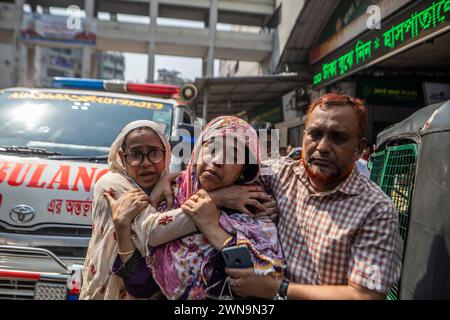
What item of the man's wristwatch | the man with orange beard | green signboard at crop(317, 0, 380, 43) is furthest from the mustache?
green signboard at crop(317, 0, 380, 43)

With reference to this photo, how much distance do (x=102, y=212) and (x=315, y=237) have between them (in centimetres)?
93

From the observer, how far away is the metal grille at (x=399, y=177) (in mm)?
1952

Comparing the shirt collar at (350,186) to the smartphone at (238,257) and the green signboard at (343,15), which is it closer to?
the smartphone at (238,257)

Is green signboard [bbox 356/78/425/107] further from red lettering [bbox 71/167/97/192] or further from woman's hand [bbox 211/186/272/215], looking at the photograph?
woman's hand [bbox 211/186/272/215]

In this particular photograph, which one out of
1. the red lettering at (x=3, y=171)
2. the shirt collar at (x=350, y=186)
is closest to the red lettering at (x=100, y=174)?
the red lettering at (x=3, y=171)

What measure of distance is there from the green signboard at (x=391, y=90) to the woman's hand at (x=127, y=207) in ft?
26.3

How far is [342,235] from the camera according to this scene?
4.24 ft

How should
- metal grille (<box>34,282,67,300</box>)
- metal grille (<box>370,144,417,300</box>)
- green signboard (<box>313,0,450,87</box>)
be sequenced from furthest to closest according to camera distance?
green signboard (<box>313,0,450,87</box>) < metal grille (<box>34,282,67,300</box>) < metal grille (<box>370,144,417,300</box>)

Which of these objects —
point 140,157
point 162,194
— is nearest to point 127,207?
A: point 162,194

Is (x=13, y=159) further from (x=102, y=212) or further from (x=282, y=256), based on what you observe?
(x=282, y=256)

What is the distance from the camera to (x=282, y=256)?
1.40 metres

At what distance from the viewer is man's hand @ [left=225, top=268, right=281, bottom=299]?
127cm

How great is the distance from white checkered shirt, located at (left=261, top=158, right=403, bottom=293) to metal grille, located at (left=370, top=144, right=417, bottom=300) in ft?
2.01

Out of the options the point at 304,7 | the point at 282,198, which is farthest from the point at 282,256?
the point at 304,7
